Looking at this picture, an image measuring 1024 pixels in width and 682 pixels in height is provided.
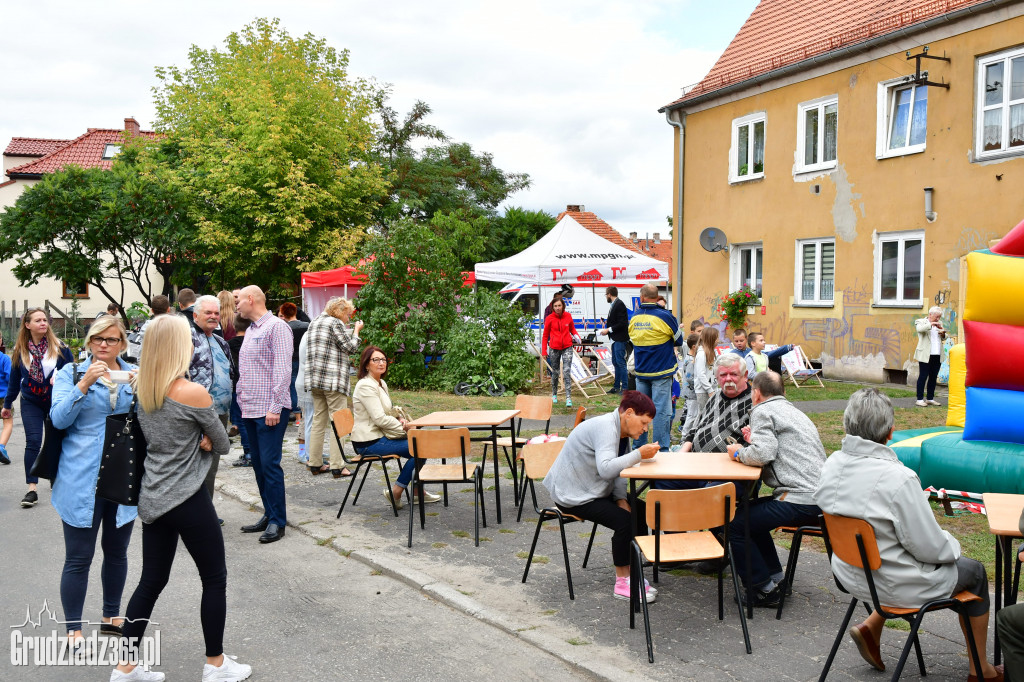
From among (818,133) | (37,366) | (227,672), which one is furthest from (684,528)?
(818,133)

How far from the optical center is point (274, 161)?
29.3 metres

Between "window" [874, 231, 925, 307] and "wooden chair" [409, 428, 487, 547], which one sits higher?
"window" [874, 231, 925, 307]

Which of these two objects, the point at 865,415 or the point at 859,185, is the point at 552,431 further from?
the point at 859,185

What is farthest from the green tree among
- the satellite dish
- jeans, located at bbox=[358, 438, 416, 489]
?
jeans, located at bbox=[358, 438, 416, 489]

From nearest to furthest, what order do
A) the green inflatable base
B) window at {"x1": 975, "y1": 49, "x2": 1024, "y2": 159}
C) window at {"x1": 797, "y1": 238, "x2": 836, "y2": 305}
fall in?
1. the green inflatable base
2. window at {"x1": 975, "y1": 49, "x2": 1024, "y2": 159}
3. window at {"x1": 797, "y1": 238, "x2": 836, "y2": 305}

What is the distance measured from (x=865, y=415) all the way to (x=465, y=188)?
154ft

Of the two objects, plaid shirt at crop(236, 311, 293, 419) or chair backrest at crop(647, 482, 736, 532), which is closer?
chair backrest at crop(647, 482, 736, 532)

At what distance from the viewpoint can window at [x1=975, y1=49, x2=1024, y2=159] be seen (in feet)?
46.6

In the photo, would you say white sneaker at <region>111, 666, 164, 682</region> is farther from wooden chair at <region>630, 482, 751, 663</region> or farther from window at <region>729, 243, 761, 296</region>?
window at <region>729, 243, 761, 296</region>

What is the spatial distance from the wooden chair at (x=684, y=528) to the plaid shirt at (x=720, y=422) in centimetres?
116

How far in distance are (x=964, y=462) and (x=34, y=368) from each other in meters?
7.84

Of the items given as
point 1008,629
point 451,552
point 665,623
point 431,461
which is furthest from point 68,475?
point 431,461

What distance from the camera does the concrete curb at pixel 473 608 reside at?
436 centimetres

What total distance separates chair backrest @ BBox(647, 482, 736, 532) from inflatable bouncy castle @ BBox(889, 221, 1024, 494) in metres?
3.46
